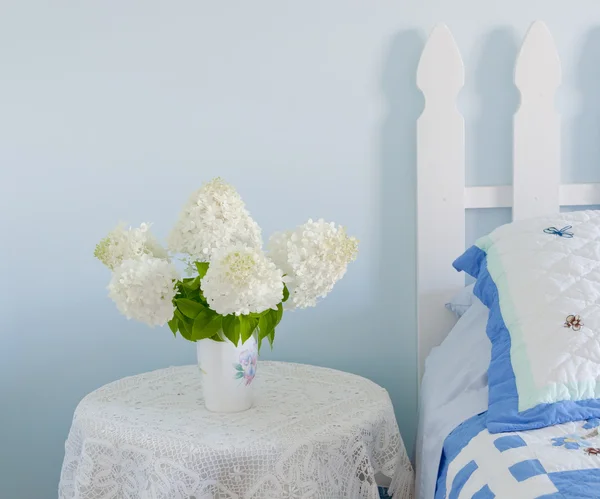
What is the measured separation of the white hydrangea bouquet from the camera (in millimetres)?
1067

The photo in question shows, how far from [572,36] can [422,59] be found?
32cm

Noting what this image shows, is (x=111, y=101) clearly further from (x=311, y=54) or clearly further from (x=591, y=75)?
(x=591, y=75)

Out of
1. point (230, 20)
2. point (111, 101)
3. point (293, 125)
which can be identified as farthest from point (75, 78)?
point (293, 125)

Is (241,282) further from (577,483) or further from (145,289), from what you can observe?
(577,483)

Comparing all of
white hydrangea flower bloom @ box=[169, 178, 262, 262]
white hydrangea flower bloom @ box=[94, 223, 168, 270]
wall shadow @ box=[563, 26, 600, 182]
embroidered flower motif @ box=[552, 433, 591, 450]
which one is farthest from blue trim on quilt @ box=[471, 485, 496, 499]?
wall shadow @ box=[563, 26, 600, 182]

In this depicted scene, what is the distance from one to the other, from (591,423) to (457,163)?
651 mm

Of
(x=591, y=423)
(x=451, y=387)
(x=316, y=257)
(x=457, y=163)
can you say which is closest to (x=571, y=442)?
(x=591, y=423)

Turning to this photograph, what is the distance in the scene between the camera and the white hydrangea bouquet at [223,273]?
3.50 feet

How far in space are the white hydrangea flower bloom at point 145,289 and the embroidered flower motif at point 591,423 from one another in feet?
1.99

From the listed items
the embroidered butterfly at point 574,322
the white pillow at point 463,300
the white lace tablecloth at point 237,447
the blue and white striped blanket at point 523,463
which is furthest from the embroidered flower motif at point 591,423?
the white pillow at point 463,300

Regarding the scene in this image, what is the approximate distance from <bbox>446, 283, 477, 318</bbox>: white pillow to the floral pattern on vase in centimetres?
48

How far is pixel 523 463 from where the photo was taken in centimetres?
94

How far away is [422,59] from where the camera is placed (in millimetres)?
1521

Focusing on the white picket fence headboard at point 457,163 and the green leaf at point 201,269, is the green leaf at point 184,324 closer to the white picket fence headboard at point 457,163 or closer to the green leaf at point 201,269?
the green leaf at point 201,269
